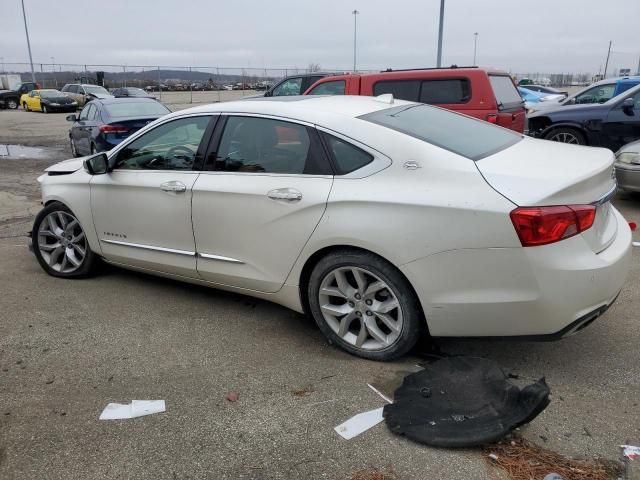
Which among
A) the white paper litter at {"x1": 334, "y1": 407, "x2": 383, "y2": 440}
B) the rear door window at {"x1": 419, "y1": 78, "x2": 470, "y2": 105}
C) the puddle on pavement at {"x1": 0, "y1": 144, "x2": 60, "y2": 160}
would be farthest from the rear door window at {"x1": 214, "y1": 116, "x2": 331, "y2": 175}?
the puddle on pavement at {"x1": 0, "y1": 144, "x2": 60, "y2": 160}

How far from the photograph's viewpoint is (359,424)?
9.23ft

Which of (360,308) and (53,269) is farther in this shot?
(53,269)

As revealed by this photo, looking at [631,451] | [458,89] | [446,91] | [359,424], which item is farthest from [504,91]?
[359,424]

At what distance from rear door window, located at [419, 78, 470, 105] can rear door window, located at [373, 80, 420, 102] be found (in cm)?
9

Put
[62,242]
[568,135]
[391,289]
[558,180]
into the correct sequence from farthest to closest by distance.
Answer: [568,135]
[62,242]
[391,289]
[558,180]

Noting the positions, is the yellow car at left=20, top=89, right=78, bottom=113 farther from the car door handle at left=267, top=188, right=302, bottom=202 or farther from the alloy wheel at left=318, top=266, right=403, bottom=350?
the alloy wheel at left=318, top=266, right=403, bottom=350

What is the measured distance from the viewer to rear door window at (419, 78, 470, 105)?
8008 millimetres

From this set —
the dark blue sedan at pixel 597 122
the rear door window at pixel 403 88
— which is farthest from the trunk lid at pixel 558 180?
the dark blue sedan at pixel 597 122

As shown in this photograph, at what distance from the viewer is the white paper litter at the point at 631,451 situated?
8.26 ft

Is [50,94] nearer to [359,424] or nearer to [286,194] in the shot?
[286,194]

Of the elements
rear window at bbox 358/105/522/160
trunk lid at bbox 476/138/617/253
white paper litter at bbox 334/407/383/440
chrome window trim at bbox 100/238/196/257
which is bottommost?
white paper litter at bbox 334/407/383/440

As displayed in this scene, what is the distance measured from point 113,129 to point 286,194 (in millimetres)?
8070

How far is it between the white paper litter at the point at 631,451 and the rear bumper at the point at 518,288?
1.95 feet

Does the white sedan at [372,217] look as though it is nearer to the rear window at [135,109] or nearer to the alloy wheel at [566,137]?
the alloy wheel at [566,137]
